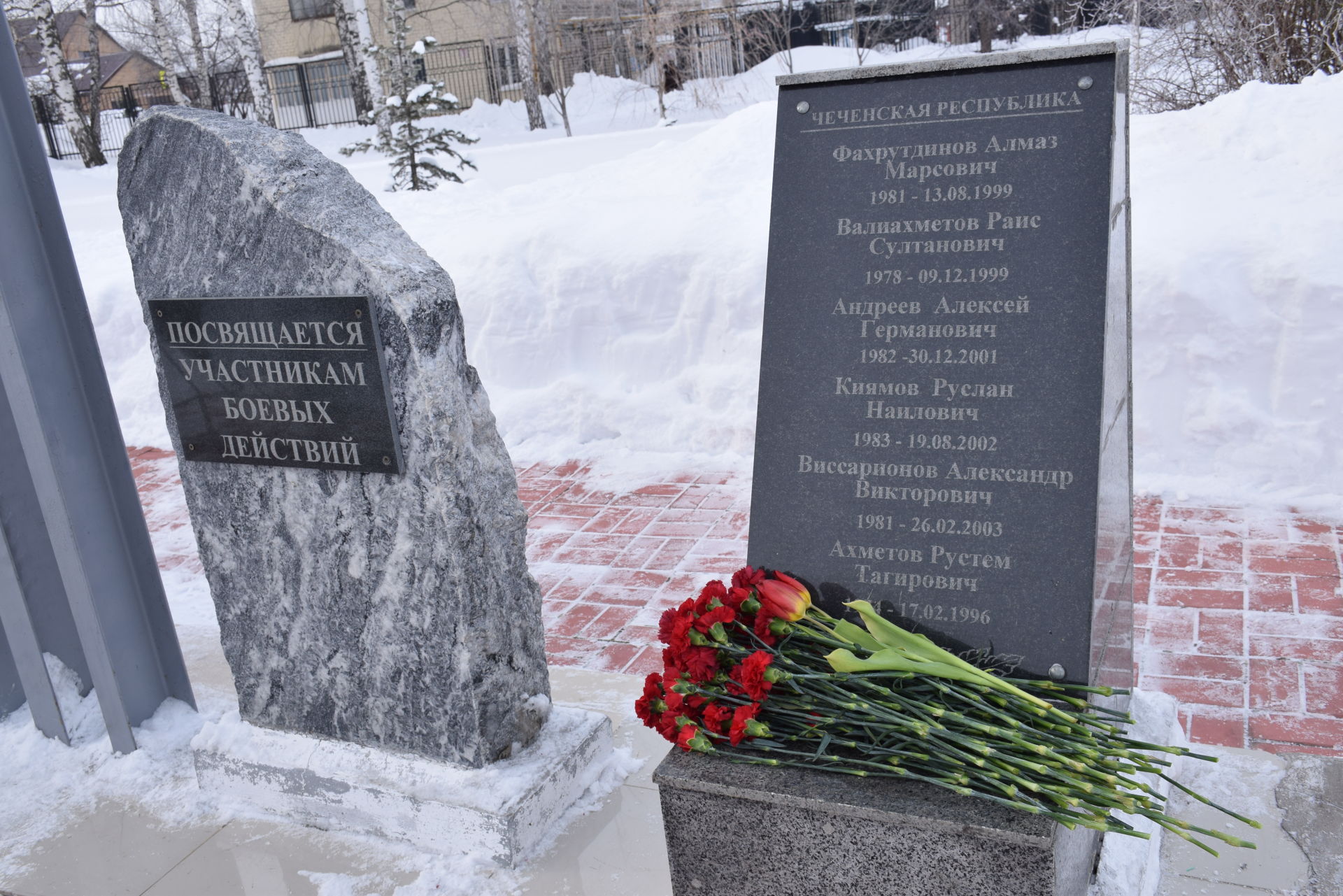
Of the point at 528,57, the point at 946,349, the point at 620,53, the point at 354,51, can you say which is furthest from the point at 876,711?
the point at 620,53

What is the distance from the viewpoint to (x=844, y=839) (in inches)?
90.8

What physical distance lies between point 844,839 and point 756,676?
38cm

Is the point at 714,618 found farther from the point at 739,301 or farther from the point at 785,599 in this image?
the point at 739,301

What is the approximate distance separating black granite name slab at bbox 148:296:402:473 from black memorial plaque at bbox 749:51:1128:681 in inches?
39.1

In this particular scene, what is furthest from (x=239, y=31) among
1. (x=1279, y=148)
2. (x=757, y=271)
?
(x=1279, y=148)

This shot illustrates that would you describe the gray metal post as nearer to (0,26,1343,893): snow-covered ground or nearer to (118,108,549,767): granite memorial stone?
(0,26,1343,893): snow-covered ground

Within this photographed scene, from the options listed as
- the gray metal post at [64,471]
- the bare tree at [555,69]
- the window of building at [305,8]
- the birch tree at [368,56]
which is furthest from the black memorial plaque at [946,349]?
the window of building at [305,8]

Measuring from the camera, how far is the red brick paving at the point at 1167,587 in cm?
353

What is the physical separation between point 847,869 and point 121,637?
245cm

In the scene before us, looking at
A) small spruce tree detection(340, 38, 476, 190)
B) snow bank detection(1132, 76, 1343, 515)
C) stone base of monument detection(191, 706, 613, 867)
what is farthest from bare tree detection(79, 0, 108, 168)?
stone base of monument detection(191, 706, 613, 867)

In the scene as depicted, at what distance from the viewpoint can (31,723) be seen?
379 cm

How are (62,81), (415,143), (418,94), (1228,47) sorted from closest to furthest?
(1228,47), (418,94), (415,143), (62,81)

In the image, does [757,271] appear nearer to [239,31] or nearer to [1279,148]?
[1279,148]

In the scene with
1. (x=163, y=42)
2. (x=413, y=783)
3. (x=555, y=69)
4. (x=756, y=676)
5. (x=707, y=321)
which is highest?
(x=163, y=42)
